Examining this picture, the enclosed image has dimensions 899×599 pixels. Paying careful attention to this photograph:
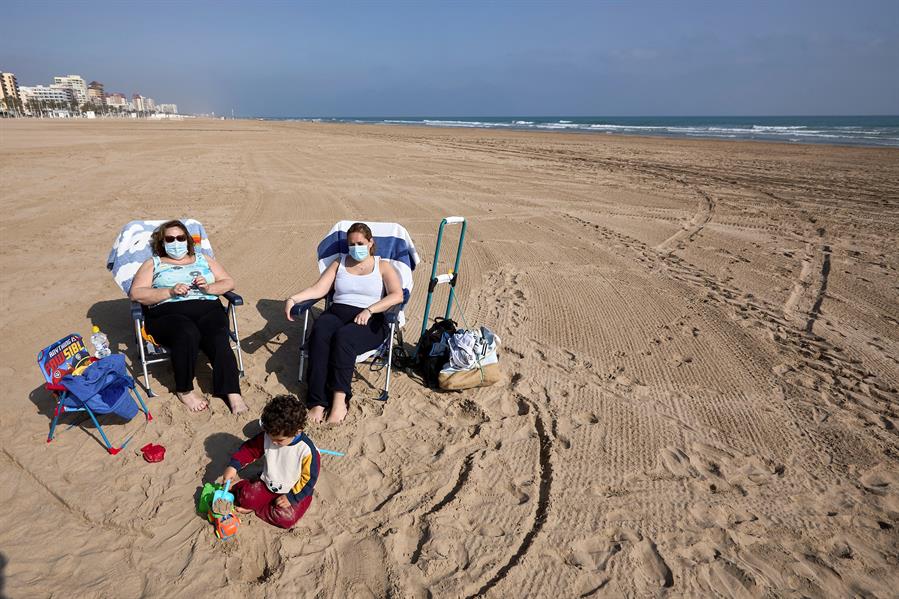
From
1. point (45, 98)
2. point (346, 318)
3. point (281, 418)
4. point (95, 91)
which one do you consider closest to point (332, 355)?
point (346, 318)

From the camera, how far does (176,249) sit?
13.3ft

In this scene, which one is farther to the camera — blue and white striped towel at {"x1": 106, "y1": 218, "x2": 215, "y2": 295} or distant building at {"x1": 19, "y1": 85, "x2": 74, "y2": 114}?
distant building at {"x1": 19, "y1": 85, "x2": 74, "y2": 114}

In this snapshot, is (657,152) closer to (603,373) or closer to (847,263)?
(847,263)

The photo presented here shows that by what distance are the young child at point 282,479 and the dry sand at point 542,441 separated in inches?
3.8

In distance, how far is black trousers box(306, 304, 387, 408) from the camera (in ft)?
12.0

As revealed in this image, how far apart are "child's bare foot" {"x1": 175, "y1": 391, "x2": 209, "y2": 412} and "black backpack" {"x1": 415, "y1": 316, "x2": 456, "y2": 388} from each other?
5.57 ft

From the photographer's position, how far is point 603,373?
4.42 m

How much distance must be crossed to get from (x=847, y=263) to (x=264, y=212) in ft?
31.8

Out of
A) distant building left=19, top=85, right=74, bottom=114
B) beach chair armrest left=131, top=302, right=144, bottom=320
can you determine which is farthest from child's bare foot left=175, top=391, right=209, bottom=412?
distant building left=19, top=85, right=74, bottom=114

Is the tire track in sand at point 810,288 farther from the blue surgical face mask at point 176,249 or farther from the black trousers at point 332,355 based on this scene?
the blue surgical face mask at point 176,249

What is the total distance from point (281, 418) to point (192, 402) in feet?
5.14

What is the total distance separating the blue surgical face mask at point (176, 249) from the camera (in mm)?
4031

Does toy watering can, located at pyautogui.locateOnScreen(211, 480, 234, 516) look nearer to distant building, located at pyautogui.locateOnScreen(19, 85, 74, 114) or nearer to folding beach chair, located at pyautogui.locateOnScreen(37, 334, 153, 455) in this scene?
folding beach chair, located at pyautogui.locateOnScreen(37, 334, 153, 455)

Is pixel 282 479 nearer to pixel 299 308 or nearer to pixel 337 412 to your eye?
pixel 337 412
